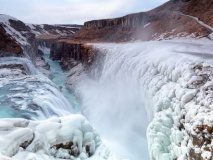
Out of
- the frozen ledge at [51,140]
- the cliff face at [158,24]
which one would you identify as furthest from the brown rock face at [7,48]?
the frozen ledge at [51,140]

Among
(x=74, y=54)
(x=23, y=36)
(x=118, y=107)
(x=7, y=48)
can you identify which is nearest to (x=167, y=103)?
(x=118, y=107)

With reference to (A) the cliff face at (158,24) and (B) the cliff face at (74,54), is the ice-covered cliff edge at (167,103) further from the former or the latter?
(A) the cliff face at (158,24)

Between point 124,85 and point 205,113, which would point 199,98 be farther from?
point 124,85

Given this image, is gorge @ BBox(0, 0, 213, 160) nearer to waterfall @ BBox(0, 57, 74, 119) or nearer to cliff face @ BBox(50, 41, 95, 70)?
waterfall @ BBox(0, 57, 74, 119)

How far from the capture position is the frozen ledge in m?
4.35

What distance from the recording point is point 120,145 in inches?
435

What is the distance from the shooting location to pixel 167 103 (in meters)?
7.09

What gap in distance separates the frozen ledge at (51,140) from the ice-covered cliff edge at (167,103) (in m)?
2.14

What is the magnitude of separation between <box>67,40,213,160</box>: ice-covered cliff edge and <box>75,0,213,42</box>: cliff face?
1098 centimetres

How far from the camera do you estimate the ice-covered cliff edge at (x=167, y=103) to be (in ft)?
17.6

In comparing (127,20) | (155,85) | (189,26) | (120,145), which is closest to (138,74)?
(155,85)

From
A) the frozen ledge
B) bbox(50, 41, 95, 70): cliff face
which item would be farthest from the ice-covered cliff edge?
bbox(50, 41, 95, 70): cliff face

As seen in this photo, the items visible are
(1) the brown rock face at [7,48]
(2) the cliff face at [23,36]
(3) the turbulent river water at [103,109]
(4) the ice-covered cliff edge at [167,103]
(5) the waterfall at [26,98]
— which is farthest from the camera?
(2) the cliff face at [23,36]

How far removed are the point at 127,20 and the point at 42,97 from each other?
1353 inches
